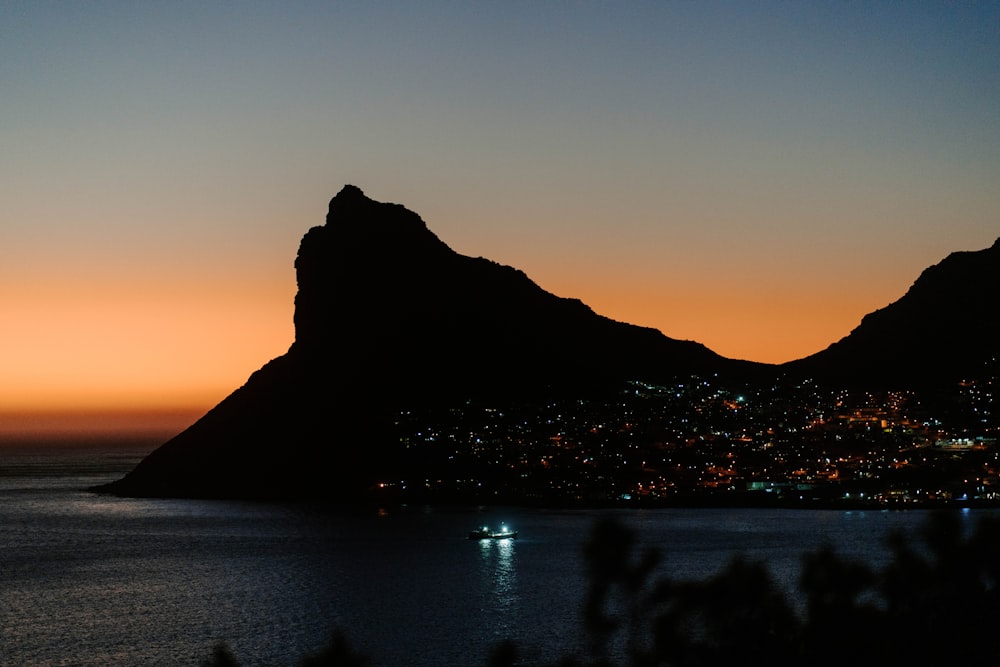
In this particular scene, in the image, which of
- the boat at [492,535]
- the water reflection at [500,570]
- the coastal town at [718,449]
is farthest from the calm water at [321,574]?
the coastal town at [718,449]

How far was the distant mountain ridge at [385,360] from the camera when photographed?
5359 inches

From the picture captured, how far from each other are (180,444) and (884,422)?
8152 centimetres

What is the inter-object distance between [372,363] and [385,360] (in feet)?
5.72

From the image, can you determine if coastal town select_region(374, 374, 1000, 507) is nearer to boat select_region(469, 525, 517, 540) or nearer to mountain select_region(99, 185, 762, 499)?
mountain select_region(99, 185, 762, 499)

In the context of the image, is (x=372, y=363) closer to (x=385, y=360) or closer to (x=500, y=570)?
(x=385, y=360)

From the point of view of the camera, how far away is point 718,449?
129 metres

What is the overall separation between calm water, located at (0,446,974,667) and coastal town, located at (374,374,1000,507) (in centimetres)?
1229

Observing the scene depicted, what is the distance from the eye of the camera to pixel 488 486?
12319 cm

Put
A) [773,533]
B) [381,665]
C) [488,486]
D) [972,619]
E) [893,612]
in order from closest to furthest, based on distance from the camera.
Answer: [972,619] → [893,612] → [381,665] → [773,533] → [488,486]

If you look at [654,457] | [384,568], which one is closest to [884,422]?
[654,457]

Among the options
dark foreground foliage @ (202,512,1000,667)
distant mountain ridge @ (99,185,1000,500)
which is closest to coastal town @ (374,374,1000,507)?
distant mountain ridge @ (99,185,1000,500)

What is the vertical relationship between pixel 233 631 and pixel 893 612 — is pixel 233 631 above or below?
below

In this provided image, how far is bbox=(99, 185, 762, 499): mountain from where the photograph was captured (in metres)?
136

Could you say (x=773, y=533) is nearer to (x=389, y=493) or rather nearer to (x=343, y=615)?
(x=343, y=615)
